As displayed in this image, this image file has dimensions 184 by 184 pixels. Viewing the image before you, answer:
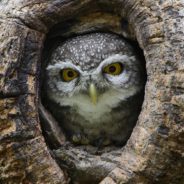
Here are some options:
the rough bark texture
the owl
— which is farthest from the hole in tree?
the rough bark texture

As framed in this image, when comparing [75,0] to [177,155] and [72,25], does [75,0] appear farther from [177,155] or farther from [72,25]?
[177,155]

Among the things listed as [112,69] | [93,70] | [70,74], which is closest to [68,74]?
[70,74]

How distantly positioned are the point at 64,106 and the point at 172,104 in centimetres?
128

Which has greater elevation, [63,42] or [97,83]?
[63,42]

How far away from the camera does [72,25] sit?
362 centimetres

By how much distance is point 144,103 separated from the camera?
307 centimetres

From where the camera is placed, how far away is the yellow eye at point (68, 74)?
3.64m

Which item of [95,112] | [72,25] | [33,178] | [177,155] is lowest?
[33,178]

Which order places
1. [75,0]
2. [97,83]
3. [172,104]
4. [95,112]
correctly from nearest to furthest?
[172,104], [75,0], [97,83], [95,112]

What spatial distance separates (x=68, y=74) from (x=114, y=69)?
416 mm

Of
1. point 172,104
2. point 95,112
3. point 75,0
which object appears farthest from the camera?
point 95,112

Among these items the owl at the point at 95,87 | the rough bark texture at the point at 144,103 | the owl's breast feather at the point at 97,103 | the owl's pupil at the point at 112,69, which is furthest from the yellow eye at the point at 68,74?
the rough bark texture at the point at 144,103

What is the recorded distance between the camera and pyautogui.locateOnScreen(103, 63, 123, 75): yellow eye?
3585mm

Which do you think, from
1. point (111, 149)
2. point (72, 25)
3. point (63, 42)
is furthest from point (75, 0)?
point (111, 149)
